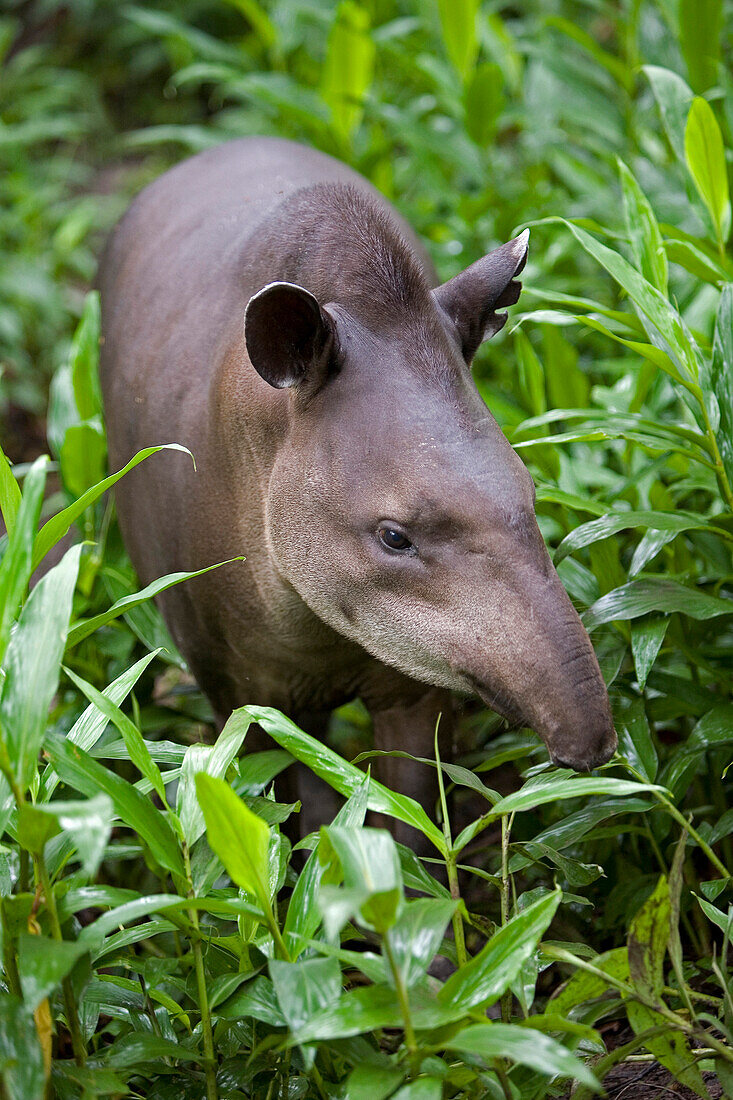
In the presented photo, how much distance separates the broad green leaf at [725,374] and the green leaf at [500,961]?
120 centimetres

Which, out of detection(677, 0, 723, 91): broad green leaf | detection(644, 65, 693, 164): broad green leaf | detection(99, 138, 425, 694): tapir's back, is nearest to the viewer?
detection(99, 138, 425, 694): tapir's back

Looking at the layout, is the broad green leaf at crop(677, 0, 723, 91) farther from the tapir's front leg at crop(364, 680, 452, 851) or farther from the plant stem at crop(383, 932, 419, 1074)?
the plant stem at crop(383, 932, 419, 1074)

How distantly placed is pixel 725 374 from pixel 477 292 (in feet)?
1.89

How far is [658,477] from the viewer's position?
3.34 meters

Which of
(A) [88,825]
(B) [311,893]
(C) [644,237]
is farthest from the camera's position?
(C) [644,237]

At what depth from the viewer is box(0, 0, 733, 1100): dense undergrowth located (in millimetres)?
1770

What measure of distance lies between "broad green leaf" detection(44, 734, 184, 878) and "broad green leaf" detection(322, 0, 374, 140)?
3711 millimetres

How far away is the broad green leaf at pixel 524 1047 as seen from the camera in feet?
5.11

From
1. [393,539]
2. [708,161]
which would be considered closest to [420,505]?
[393,539]

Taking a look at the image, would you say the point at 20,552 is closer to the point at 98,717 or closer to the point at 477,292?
the point at 98,717

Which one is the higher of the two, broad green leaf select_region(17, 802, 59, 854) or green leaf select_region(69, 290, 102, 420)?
broad green leaf select_region(17, 802, 59, 854)

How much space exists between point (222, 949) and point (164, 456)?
4.16ft

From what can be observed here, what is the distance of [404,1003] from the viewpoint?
167 centimetres

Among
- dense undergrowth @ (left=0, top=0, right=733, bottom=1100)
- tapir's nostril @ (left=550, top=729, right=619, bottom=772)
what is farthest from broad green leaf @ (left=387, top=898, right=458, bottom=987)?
tapir's nostril @ (left=550, top=729, right=619, bottom=772)
